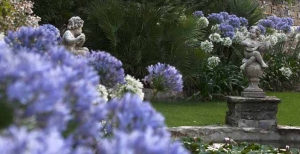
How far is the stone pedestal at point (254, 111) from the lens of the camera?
26.4 ft

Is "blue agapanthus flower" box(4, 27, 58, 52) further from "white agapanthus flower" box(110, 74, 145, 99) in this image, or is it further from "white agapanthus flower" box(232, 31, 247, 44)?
"white agapanthus flower" box(232, 31, 247, 44)

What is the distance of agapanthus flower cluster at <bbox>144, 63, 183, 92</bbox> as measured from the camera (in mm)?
2066

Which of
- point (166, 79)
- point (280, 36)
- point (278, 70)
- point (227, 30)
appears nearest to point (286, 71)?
point (278, 70)

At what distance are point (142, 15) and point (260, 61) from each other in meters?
3.49

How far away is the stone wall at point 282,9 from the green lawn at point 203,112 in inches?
246

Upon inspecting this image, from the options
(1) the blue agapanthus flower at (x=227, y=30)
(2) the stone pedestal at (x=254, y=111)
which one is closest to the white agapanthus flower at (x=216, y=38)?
(1) the blue agapanthus flower at (x=227, y=30)

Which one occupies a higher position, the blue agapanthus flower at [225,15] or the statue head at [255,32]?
the blue agapanthus flower at [225,15]

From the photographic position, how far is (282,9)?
59.5 ft

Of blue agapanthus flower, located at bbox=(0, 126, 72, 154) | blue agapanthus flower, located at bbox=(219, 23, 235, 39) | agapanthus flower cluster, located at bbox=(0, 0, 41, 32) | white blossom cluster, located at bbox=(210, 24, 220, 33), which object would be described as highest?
white blossom cluster, located at bbox=(210, 24, 220, 33)

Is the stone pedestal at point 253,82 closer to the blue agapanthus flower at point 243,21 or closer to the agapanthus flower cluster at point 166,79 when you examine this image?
the blue agapanthus flower at point 243,21

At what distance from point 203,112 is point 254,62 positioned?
1.58 meters

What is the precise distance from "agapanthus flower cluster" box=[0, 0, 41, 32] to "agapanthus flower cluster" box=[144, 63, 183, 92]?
3.15 m

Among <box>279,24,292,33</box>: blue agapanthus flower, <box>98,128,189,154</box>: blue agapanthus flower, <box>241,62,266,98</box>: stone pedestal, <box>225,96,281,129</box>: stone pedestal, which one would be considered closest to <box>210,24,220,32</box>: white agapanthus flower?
<box>279,24,292,33</box>: blue agapanthus flower

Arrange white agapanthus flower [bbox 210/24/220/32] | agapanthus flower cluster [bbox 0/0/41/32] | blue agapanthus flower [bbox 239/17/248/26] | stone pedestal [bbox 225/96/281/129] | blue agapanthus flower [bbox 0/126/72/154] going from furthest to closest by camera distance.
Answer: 1. blue agapanthus flower [bbox 239/17/248/26]
2. white agapanthus flower [bbox 210/24/220/32]
3. stone pedestal [bbox 225/96/281/129]
4. agapanthus flower cluster [bbox 0/0/41/32]
5. blue agapanthus flower [bbox 0/126/72/154]
